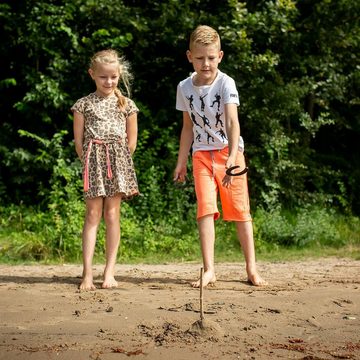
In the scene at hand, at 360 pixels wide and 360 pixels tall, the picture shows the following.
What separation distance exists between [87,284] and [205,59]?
1.90 metres

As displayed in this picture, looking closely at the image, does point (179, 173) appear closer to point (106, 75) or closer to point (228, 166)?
point (228, 166)

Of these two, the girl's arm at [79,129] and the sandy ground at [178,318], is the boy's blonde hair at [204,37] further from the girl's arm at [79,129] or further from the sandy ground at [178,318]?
the sandy ground at [178,318]

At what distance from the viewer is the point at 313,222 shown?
9.49m

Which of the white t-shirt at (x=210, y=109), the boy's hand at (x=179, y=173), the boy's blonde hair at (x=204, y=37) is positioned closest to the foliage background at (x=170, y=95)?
the boy's hand at (x=179, y=173)

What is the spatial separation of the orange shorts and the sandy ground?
571mm

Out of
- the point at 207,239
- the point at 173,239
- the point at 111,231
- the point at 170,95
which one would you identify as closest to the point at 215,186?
the point at 207,239

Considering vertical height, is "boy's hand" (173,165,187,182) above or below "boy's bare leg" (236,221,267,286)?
above

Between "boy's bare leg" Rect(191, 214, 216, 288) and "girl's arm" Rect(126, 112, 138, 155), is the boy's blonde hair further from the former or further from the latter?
"boy's bare leg" Rect(191, 214, 216, 288)

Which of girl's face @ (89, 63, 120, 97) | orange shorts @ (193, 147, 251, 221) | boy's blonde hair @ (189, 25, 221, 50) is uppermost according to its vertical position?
boy's blonde hair @ (189, 25, 221, 50)

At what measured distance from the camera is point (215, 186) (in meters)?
5.77

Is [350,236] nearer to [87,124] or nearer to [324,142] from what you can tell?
[324,142]

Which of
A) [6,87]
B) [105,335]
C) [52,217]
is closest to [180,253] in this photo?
[52,217]

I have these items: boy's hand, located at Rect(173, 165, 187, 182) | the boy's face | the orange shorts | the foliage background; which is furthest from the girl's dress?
the foliage background

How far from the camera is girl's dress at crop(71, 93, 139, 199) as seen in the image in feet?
18.8
